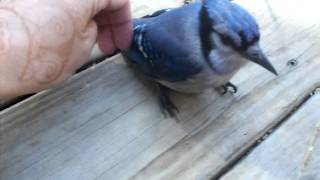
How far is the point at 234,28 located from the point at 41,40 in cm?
56

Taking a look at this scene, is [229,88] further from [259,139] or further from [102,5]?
[102,5]

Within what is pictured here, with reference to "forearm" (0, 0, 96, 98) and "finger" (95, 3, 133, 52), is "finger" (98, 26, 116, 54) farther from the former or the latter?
"forearm" (0, 0, 96, 98)

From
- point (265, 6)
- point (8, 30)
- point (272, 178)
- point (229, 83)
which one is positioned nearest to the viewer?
point (8, 30)

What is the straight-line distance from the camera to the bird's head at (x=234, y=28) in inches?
57.7

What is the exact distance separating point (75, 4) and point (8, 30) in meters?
0.13

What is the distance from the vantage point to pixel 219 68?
1602 millimetres

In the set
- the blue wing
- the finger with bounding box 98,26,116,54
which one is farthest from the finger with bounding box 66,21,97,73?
the blue wing

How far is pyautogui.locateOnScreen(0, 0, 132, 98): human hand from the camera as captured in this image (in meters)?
1.09

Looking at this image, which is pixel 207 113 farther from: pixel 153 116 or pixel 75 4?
pixel 75 4

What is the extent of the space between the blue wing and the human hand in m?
0.43

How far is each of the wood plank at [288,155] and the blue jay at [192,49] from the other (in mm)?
166

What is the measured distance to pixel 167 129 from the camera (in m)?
1.44

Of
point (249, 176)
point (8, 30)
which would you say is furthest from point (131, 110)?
Answer: point (8, 30)

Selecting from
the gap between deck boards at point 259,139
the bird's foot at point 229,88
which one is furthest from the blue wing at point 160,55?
the gap between deck boards at point 259,139
